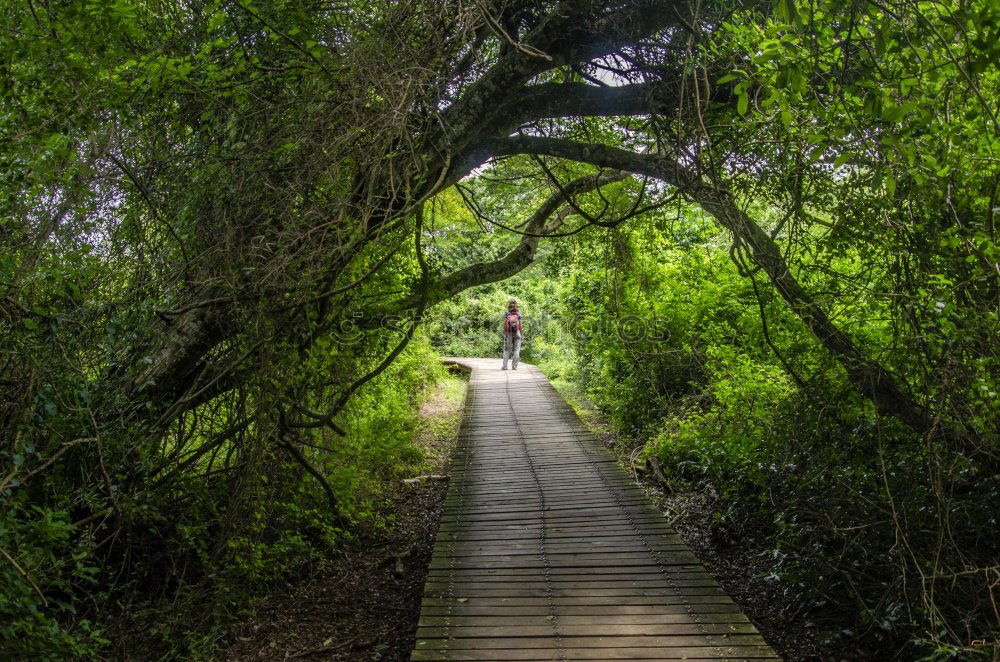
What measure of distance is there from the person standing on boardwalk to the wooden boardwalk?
7213mm

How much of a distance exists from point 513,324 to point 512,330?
0.25m

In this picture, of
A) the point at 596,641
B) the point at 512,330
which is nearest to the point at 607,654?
the point at 596,641

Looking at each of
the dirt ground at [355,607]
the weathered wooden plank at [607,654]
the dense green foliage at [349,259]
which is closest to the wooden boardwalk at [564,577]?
the weathered wooden plank at [607,654]

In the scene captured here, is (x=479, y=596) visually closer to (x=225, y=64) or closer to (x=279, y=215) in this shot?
(x=279, y=215)

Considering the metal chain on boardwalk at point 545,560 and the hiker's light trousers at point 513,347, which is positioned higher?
the hiker's light trousers at point 513,347

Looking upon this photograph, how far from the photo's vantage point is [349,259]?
15.7ft

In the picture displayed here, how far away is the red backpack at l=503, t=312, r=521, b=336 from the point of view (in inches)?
587

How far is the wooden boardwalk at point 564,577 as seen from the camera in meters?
3.69

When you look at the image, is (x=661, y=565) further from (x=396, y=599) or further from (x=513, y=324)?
(x=513, y=324)

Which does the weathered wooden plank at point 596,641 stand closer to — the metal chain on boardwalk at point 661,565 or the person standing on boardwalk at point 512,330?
the metal chain on boardwalk at point 661,565

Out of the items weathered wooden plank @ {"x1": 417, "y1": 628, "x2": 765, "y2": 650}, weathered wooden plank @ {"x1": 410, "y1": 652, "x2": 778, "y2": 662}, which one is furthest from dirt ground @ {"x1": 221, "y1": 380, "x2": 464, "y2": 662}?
weathered wooden plank @ {"x1": 410, "y1": 652, "x2": 778, "y2": 662}

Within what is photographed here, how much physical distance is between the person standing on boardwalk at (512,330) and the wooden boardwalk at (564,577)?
7.21m

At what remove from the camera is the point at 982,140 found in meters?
3.64

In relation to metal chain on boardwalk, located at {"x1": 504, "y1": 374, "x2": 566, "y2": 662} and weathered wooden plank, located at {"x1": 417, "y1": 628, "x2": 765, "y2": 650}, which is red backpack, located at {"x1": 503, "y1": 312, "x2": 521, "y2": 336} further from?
weathered wooden plank, located at {"x1": 417, "y1": 628, "x2": 765, "y2": 650}
